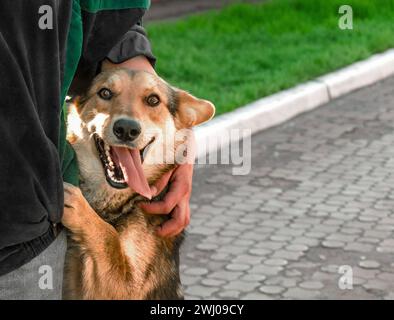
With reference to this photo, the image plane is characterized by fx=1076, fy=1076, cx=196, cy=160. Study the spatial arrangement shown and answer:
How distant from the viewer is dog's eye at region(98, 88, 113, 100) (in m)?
2.35

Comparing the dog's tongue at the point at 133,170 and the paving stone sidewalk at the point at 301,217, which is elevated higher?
the dog's tongue at the point at 133,170

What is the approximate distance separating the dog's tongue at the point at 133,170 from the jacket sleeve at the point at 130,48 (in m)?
0.22

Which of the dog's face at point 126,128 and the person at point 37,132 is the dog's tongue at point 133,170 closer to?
the dog's face at point 126,128

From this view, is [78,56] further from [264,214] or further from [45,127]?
[264,214]

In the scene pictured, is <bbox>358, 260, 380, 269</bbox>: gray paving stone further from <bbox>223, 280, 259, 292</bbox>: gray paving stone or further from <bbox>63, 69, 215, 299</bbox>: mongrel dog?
<bbox>63, 69, 215, 299</bbox>: mongrel dog

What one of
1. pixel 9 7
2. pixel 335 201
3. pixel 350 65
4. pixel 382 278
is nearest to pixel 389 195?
pixel 335 201

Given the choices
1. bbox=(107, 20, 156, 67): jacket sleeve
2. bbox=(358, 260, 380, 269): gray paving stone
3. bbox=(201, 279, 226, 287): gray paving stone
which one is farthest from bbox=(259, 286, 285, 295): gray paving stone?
bbox=(107, 20, 156, 67): jacket sleeve

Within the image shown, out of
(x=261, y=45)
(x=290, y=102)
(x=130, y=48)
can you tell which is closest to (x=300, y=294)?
(x=130, y=48)

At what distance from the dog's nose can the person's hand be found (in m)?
0.13

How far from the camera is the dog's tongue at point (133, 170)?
2248 mm

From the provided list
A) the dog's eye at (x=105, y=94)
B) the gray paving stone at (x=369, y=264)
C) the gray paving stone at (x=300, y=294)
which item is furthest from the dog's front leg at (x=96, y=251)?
the gray paving stone at (x=369, y=264)

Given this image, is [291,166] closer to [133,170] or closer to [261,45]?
[261,45]

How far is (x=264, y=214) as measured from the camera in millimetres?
7348

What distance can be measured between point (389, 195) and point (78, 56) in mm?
5662
